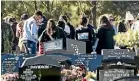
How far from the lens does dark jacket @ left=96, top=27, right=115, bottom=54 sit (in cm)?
1116

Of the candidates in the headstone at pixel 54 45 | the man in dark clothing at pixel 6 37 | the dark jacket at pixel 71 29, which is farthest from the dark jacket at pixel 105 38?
the man in dark clothing at pixel 6 37

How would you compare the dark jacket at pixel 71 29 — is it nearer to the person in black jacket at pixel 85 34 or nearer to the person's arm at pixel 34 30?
the person in black jacket at pixel 85 34

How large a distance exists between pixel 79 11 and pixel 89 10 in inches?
11.5

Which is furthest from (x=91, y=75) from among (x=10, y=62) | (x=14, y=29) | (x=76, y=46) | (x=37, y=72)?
(x=14, y=29)

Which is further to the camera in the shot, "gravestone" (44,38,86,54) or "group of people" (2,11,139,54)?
"group of people" (2,11,139,54)

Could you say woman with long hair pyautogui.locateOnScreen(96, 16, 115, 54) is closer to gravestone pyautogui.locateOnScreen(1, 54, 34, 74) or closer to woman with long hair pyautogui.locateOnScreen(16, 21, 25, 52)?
woman with long hair pyautogui.locateOnScreen(16, 21, 25, 52)

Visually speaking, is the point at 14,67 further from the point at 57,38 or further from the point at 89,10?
the point at 89,10

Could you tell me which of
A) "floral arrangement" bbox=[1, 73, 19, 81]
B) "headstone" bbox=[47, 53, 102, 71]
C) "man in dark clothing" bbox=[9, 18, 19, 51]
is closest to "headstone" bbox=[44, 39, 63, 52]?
"man in dark clothing" bbox=[9, 18, 19, 51]

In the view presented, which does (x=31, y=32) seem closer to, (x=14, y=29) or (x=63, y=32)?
(x=14, y=29)

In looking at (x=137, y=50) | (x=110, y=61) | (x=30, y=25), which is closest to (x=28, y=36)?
(x=30, y=25)

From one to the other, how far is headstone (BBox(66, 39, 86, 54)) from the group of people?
0.11m

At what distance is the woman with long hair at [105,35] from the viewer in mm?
11016

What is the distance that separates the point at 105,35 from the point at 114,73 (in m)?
3.84

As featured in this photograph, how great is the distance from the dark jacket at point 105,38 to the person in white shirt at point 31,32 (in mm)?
1539
